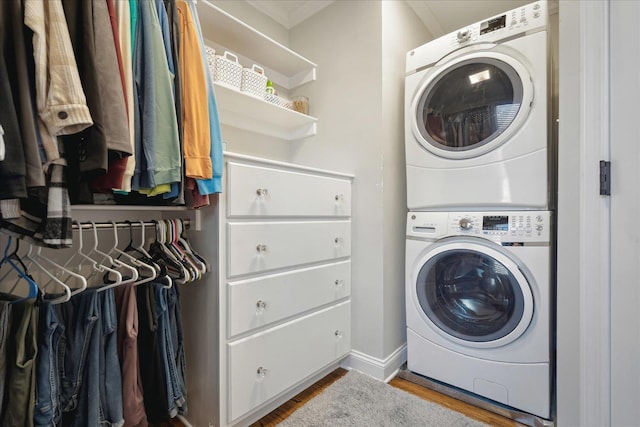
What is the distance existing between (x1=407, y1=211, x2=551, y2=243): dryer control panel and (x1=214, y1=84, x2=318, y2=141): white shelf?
88cm

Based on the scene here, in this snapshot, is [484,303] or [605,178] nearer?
[605,178]

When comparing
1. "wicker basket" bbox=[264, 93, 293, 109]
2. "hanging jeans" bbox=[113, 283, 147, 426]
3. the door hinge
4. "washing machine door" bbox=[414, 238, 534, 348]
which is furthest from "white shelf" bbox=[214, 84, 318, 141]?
the door hinge

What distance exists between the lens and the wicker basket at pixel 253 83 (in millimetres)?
1460

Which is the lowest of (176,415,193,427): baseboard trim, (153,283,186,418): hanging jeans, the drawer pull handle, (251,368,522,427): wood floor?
(251,368,522,427): wood floor

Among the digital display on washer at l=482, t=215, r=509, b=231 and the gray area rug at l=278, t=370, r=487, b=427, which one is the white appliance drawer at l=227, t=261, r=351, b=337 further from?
the digital display on washer at l=482, t=215, r=509, b=231

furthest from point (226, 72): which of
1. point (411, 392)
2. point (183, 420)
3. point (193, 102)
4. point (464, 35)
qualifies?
point (411, 392)

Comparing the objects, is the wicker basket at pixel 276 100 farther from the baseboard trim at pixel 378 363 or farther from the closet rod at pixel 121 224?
the baseboard trim at pixel 378 363

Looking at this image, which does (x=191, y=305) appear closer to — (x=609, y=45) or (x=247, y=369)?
(x=247, y=369)

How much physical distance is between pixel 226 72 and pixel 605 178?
57.2 inches

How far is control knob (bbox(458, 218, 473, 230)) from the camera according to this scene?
1.35 metres

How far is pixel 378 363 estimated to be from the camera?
A: 1.53 meters

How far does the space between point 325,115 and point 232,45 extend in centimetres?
63

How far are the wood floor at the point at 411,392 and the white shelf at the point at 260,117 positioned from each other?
1.45 m

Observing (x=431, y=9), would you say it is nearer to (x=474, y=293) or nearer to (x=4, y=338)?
(x=474, y=293)
